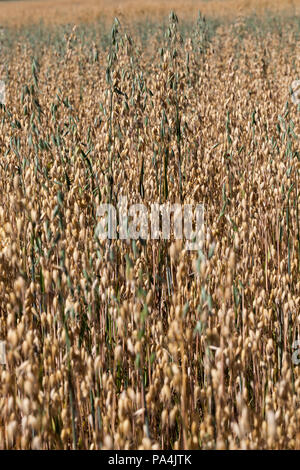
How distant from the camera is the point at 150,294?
5.24 feet

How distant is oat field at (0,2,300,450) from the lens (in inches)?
57.3

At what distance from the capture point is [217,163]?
11.6ft

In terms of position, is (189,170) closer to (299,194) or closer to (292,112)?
(299,194)

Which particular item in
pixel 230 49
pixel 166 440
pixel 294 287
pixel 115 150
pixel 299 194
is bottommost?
pixel 166 440

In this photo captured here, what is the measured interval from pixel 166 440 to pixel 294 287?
88 centimetres

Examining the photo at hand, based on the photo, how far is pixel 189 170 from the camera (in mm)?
3223

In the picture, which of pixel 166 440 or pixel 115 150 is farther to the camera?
pixel 115 150

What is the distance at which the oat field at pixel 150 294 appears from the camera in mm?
1455
